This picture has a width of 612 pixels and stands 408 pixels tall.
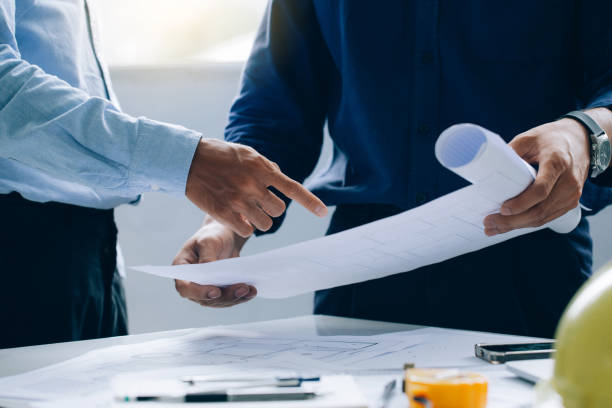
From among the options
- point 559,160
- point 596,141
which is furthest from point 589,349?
point 596,141

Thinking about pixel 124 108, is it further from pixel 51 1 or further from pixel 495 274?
pixel 495 274

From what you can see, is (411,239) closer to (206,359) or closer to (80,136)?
(206,359)

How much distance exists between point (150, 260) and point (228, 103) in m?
0.51

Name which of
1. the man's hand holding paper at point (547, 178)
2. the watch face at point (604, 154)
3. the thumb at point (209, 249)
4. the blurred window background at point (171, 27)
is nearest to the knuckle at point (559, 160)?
the man's hand holding paper at point (547, 178)

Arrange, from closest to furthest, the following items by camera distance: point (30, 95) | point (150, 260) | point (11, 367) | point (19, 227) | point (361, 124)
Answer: point (11, 367)
point (30, 95)
point (19, 227)
point (361, 124)
point (150, 260)

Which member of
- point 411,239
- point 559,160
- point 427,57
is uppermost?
point 427,57

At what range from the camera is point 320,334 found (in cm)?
77

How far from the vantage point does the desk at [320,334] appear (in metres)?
0.48

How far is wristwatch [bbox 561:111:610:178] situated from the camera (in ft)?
2.32

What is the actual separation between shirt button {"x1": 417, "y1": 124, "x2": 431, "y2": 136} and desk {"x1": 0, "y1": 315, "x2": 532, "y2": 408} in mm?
303

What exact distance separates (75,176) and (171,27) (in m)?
1.20

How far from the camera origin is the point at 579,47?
2.99 feet

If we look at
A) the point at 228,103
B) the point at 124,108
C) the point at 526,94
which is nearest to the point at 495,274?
the point at 526,94

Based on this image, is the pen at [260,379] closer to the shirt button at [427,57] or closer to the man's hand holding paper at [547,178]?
the man's hand holding paper at [547,178]
